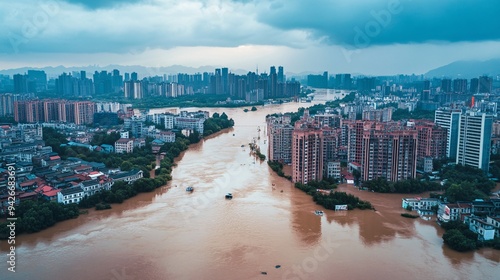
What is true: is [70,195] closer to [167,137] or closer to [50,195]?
[50,195]

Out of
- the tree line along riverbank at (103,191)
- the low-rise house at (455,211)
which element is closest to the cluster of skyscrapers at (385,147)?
the low-rise house at (455,211)

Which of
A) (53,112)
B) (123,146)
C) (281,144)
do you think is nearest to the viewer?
(281,144)

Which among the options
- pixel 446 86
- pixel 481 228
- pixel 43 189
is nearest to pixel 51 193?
pixel 43 189

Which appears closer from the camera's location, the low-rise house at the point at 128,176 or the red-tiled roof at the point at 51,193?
the red-tiled roof at the point at 51,193

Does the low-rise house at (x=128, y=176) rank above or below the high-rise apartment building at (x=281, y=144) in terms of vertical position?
below

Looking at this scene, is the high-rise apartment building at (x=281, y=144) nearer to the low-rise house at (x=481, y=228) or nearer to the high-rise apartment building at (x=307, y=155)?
the high-rise apartment building at (x=307, y=155)

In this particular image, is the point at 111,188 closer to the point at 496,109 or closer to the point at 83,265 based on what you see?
the point at 83,265
